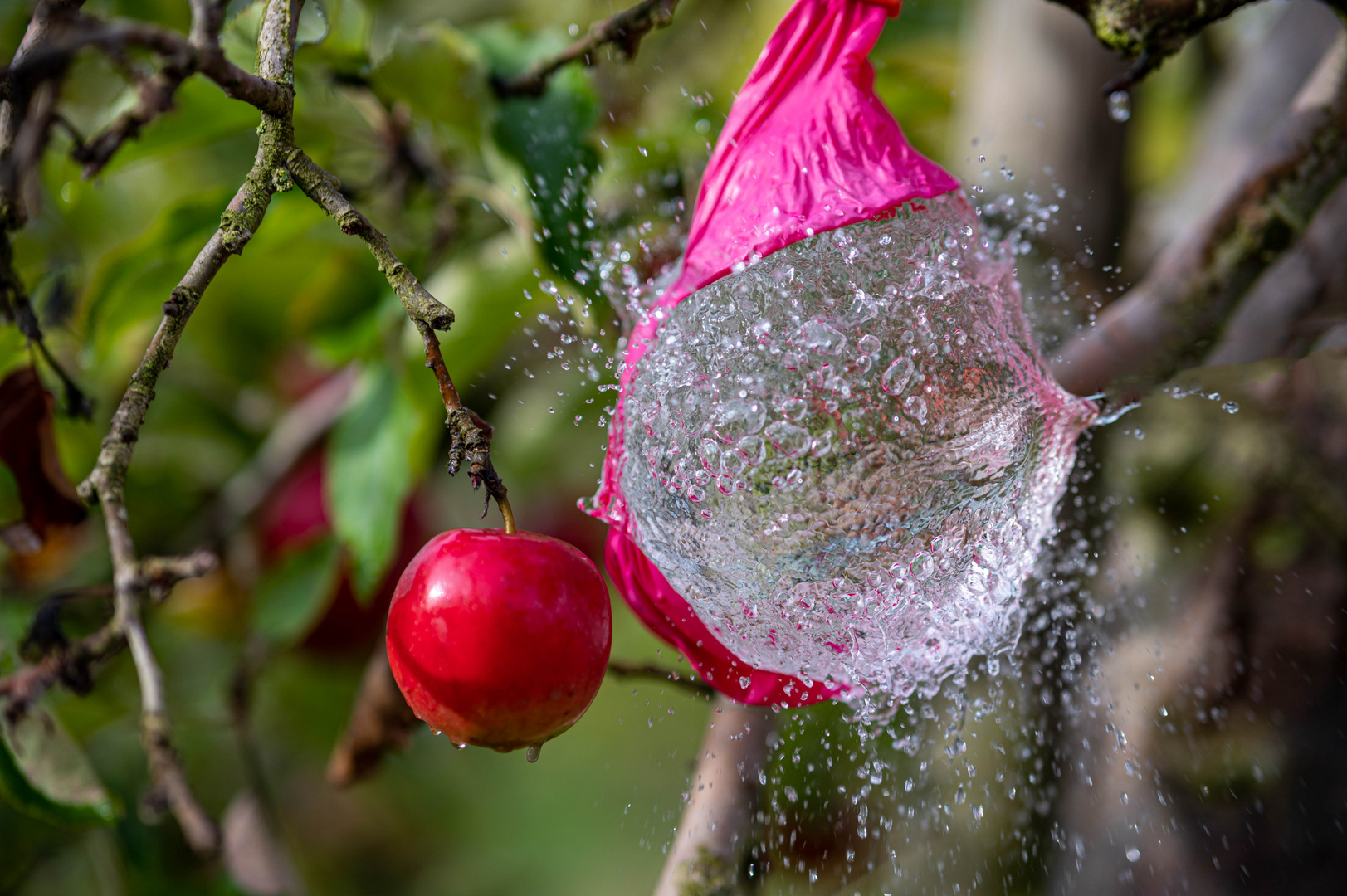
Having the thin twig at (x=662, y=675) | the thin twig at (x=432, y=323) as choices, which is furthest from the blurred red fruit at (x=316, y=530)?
the thin twig at (x=432, y=323)

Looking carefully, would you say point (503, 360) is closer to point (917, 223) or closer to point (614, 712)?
point (917, 223)

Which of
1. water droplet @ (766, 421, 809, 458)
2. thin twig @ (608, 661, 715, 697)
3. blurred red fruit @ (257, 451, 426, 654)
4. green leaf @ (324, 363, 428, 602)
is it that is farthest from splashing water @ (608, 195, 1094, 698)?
blurred red fruit @ (257, 451, 426, 654)

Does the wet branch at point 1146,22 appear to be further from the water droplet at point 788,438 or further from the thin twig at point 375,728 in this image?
the thin twig at point 375,728

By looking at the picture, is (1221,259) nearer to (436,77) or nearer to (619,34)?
(619,34)

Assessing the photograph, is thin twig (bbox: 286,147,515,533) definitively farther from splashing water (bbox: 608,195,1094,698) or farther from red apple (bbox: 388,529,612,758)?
splashing water (bbox: 608,195,1094,698)

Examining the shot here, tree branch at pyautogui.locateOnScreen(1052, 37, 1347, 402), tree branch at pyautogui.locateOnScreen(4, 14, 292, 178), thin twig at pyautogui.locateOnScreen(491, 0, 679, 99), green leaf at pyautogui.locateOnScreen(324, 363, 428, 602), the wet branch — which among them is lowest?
green leaf at pyautogui.locateOnScreen(324, 363, 428, 602)

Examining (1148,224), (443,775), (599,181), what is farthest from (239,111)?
(443,775)

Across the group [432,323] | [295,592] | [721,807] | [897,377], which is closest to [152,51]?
[432,323]
